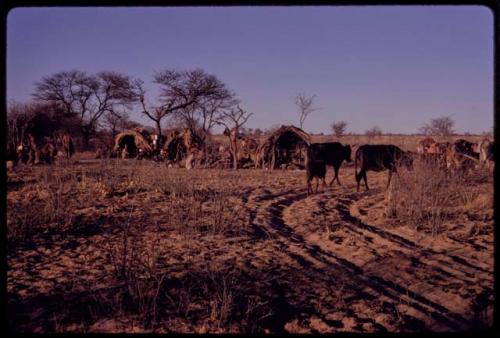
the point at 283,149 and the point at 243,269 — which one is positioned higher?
the point at 283,149

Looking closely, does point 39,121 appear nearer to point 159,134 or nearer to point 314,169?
point 159,134

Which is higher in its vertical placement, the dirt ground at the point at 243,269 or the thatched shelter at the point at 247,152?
the thatched shelter at the point at 247,152

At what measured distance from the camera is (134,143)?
84.5 feet

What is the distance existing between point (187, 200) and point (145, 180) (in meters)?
2.70

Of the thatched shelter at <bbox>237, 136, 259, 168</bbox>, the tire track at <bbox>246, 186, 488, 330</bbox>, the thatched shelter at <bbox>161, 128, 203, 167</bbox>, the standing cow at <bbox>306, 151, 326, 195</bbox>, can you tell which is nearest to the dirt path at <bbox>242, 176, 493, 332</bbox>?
the tire track at <bbox>246, 186, 488, 330</bbox>

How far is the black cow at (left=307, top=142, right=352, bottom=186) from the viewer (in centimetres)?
1272

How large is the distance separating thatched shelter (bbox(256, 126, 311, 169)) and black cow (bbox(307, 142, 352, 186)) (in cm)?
523

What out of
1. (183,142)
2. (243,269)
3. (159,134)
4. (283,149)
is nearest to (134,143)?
(159,134)

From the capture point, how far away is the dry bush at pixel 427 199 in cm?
696

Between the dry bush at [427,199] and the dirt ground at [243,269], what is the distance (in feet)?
0.33

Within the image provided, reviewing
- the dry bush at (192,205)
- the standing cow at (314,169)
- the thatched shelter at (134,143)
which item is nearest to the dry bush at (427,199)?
the dry bush at (192,205)

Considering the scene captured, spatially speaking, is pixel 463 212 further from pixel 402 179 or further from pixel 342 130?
pixel 342 130

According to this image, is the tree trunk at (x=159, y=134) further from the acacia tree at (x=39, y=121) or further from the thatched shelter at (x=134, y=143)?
the acacia tree at (x=39, y=121)

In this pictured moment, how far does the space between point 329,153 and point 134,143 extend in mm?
16361
